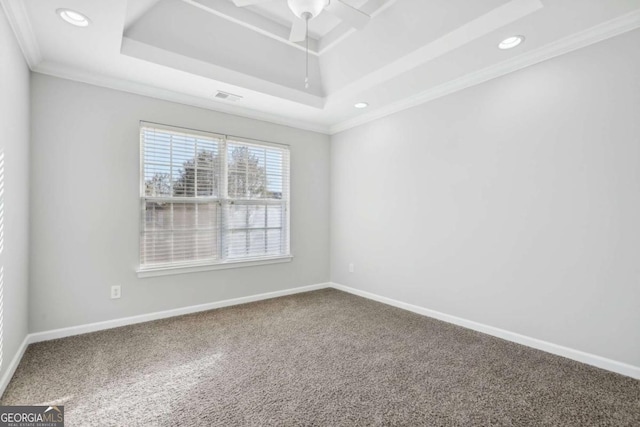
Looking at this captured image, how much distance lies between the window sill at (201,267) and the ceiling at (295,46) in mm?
1859

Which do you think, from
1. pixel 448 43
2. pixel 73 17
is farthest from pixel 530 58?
pixel 73 17

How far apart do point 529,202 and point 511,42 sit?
1323mm

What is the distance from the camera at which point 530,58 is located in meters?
2.64

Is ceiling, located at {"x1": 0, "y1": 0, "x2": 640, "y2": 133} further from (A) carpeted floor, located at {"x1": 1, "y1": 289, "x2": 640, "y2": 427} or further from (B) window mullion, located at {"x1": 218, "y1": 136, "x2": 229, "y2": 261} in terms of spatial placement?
(A) carpeted floor, located at {"x1": 1, "y1": 289, "x2": 640, "y2": 427}

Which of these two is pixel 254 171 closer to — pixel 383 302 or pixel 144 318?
pixel 144 318

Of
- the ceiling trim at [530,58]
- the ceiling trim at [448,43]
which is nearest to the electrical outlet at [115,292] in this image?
the ceiling trim at [448,43]

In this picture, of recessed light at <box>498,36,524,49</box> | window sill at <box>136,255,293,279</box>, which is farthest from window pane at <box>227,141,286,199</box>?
recessed light at <box>498,36,524,49</box>

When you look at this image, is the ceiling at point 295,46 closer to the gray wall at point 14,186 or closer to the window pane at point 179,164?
the gray wall at point 14,186

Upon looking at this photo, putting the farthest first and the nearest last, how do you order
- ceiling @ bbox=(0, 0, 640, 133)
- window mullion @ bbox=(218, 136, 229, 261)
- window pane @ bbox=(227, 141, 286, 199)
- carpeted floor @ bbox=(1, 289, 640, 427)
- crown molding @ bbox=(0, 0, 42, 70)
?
1. window pane @ bbox=(227, 141, 286, 199)
2. window mullion @ bbox=(218, 136, 229, 261)
3. ceiling @ bbox=(0, 0, 640, 133)
4. crown molding @ bbox=(0, 0, 42, 70)
5. carpeted floor @ bbox=(1, 289, 640, 427)

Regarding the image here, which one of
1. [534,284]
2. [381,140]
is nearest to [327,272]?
[381,140]

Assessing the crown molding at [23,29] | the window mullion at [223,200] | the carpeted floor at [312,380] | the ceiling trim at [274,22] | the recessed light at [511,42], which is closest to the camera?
the carpeted floor at [312,380]

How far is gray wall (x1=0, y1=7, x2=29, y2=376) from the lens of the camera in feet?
6.60

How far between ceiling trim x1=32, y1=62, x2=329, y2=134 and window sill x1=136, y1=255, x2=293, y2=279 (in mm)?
1842

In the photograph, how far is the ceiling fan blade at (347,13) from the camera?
2.12 metres
